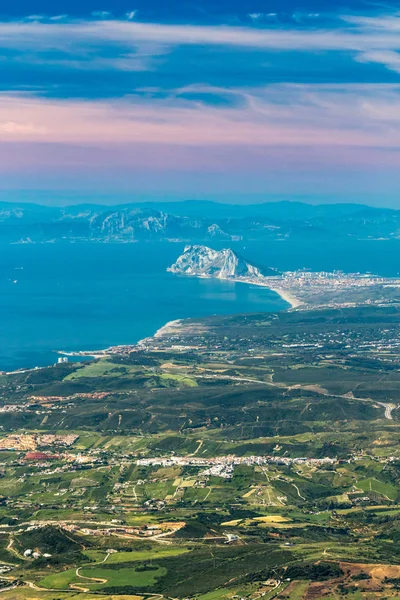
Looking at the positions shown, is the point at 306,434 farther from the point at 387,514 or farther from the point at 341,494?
the point at 387,514

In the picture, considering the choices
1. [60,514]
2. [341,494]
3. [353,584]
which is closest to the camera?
[353,584]

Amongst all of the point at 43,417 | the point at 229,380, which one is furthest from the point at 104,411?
the point at 229,380

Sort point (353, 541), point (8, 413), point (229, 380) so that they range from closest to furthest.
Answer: point (353, 541) → point (8, 413) → point (229, 380)

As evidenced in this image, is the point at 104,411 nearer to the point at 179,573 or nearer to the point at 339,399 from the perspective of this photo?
the point at 339,399

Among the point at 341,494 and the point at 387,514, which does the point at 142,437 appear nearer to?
the point at 341,494

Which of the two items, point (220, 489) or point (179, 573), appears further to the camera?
point (220, 489)

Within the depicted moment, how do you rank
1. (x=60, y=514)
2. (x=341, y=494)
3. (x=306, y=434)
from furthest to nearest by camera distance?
(x=306, y=434)
(x=341, y=494)
(x=60, y=514)

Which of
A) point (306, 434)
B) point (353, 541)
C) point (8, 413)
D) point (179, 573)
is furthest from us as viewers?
point (8, 413)

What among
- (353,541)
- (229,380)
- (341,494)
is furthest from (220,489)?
(229,380)

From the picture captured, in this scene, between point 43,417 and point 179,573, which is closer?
Result: point 179,573
